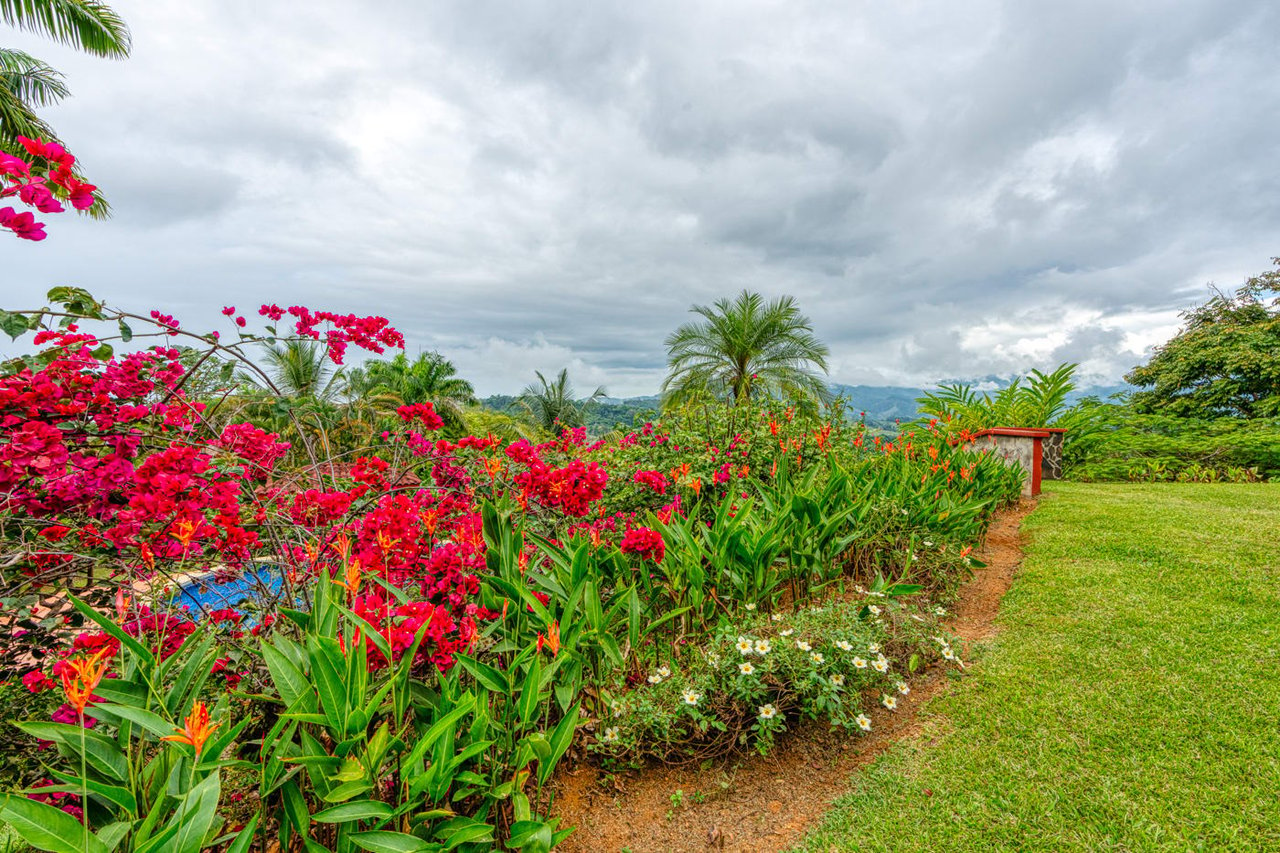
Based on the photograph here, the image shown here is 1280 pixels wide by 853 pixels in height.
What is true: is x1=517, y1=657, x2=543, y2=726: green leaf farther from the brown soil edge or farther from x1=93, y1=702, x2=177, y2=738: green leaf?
Answer: x1=93, y1=702, x2=177, y2=738: green leaf

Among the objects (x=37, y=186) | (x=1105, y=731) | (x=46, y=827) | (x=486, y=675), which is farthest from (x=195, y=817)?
(x=1105, y=731)

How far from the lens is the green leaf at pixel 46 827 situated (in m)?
0.79

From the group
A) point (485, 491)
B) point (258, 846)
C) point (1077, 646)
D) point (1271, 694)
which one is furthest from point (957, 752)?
point (485, 491)

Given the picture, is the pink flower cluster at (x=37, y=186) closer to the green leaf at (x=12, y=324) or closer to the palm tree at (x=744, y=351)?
the green leaf at (x=12, y=324)

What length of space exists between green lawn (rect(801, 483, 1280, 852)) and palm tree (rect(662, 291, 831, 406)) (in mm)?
7944

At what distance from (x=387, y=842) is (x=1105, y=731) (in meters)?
2.28

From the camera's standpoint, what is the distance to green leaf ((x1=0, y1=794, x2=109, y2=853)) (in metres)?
0.79

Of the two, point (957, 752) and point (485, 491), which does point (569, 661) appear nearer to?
point (957, 752)

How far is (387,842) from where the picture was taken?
1034 mm

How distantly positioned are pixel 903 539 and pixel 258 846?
10.5 ft

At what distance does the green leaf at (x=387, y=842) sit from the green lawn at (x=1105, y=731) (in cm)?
115

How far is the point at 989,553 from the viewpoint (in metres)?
3.96

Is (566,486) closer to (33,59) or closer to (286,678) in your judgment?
(286,678)

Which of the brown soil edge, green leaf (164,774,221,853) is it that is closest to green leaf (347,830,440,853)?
green leaf (164,774,221,853)
